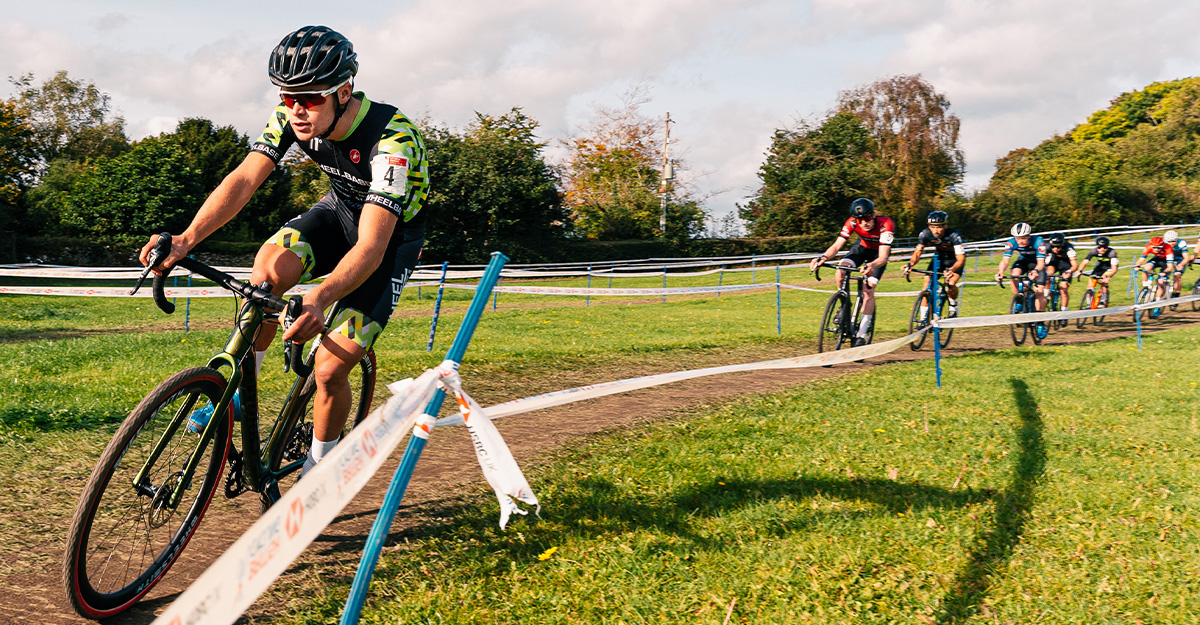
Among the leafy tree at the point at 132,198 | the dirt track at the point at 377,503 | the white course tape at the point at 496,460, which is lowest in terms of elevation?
the dirt track at the point at 377,503

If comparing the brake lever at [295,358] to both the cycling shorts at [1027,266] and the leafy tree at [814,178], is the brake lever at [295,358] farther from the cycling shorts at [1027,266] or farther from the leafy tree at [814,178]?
the leafy tree at [814,178]

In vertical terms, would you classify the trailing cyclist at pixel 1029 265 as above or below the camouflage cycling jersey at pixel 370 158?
below

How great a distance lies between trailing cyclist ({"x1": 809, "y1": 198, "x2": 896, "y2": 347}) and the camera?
10.4m

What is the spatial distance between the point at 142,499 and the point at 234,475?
1.46 feet

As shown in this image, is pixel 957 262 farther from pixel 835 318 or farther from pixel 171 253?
pixel 171 253

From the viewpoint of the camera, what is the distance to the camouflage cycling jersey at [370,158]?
3279 mm

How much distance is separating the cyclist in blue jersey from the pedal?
35cm

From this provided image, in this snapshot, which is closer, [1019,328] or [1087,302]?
[1019,328]

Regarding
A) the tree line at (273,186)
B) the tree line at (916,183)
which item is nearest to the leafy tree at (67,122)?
the tree line at (273,186)

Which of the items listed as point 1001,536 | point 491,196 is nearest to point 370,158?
point 1001,536

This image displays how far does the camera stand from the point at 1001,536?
4055 millimetres

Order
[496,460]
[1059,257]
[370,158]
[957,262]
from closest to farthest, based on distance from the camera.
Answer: [496,460] < [370,158] < [957,262] < [1059,257]

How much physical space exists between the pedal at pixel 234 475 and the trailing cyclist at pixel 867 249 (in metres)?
8.20

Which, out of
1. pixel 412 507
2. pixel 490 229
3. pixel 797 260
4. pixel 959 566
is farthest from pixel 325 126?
pixel 797 260
